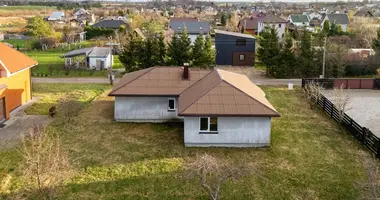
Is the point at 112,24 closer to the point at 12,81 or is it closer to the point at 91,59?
the point at 91,59

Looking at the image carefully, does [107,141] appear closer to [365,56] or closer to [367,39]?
[365,56]

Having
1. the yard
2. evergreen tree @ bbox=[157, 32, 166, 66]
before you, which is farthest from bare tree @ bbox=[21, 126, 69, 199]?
evergreen tree @ bbox=[157, 32, 166, 66]

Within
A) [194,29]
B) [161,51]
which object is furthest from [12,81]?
[194,29]

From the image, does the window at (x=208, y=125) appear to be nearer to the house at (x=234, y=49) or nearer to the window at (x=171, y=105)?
the window at (x=171, y=105)

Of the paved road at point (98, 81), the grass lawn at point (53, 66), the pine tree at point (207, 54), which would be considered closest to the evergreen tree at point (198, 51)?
the pine tree at point (207, 54)

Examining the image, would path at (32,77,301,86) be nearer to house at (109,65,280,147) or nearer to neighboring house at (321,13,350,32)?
house at (109,65,280,147)

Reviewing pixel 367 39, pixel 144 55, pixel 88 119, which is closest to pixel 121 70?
pixel 144 55
